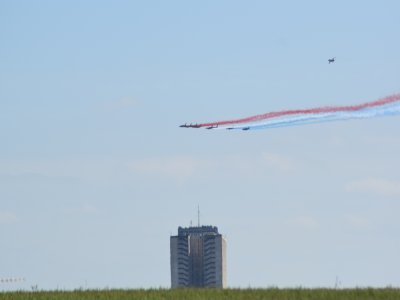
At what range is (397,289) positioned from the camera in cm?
9219

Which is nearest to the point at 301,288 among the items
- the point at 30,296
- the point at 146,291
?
the point at 146,291

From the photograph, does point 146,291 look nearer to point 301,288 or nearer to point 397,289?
point 301,288

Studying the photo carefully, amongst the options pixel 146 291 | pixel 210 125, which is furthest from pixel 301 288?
pixel 210 125

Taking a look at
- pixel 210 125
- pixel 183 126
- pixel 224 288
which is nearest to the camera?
pixel 224 288

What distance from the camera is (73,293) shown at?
98.8m

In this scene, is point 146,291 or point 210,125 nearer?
point 146,291

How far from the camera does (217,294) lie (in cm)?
9519

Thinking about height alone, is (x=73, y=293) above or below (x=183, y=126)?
below

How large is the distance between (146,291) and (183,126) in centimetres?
4217

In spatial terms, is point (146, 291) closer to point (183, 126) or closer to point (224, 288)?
point (224, 288)

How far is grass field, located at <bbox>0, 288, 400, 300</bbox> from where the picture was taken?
91.9 m

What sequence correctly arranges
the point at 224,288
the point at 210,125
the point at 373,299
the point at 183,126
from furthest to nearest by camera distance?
1. the point at 183,126
2. the point at 210,125
3. the point at 224,288
4. the point at 373,299

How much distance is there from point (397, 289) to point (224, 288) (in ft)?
36.5

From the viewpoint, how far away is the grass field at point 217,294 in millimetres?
91875
